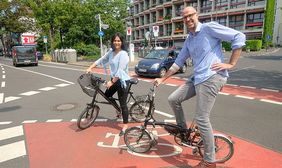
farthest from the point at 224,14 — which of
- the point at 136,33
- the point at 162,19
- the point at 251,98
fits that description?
the point at 251,98

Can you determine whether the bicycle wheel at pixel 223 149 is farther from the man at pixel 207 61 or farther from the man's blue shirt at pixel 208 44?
the man's blue shirt at pixel 208 44

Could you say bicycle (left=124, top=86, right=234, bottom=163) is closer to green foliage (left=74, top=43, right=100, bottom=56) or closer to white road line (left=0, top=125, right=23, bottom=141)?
white road line (left=0, top=125, right=23, bottom=141)

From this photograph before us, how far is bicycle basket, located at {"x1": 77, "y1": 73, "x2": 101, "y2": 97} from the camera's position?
17.0 feet

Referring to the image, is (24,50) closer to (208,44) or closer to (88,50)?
(88,50)

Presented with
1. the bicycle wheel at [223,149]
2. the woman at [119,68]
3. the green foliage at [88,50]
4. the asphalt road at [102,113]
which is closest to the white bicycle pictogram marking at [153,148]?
the woman at [119,68]

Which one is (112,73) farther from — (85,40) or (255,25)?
(255,25)

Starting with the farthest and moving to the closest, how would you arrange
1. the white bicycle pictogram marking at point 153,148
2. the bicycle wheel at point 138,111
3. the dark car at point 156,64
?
1. the dark car at point 156,64
2. the bicycle wheel at point 138,111
3. the white bicycle pictogram marking at point 153,148

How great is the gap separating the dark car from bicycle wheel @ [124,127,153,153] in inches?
378

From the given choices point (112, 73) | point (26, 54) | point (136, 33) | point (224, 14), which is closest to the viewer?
point (112, 73)

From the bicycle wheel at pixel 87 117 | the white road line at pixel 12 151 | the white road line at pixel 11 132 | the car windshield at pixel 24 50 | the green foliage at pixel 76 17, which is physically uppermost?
the green foliage at pixel 76 17

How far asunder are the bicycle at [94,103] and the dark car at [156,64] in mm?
7761

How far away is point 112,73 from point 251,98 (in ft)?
17.3

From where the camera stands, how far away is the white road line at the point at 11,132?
539 centimetres

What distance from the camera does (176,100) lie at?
3.81 metres
